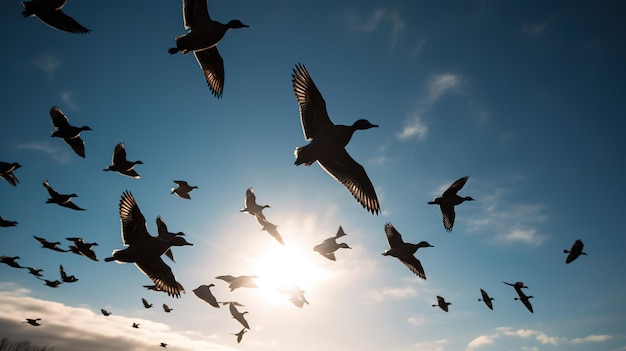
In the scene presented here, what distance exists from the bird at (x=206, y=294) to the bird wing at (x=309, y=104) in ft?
25.2

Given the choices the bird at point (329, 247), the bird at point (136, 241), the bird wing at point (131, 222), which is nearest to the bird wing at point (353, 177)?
the bird at point (329, 247)

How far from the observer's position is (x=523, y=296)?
18672mm

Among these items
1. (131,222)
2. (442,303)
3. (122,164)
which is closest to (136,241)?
(131,222)

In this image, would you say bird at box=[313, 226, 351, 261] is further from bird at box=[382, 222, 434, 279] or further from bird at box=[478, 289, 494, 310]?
bird at box=[478, 289, 494, 310]

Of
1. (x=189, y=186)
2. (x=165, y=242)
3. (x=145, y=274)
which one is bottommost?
(x=145, y=274)

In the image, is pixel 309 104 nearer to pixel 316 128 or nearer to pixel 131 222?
pixel 316 128

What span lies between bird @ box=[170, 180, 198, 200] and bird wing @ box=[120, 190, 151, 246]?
486 centimetres

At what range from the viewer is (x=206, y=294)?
45.1ft

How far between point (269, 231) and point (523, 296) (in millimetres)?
14345

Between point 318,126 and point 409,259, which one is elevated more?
point 318,126

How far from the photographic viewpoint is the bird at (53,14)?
9211 mm

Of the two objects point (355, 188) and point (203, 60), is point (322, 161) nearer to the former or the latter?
point (355, 188)

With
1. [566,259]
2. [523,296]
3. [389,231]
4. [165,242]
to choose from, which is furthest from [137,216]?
[523,296]

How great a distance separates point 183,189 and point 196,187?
59 centimetres
